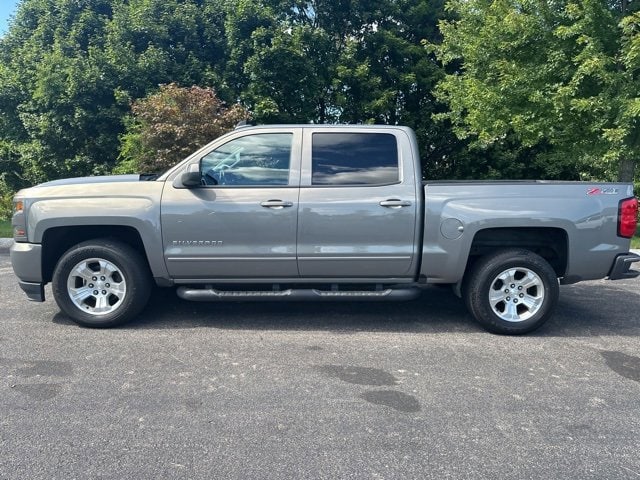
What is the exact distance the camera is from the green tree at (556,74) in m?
11.4

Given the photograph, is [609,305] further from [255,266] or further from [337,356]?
[255,266]

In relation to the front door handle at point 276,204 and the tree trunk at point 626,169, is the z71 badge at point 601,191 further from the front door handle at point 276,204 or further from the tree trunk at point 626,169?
the tree trunk at point 626,169

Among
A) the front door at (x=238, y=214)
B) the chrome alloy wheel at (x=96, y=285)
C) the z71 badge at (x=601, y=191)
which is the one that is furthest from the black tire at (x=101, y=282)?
the z71 badge at (x=601, y=191)

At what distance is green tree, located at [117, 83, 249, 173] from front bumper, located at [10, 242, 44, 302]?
700 centimetres

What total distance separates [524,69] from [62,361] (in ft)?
37.0

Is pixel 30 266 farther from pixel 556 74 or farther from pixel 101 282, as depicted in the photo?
pixel 556 74

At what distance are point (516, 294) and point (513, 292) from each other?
0.03m

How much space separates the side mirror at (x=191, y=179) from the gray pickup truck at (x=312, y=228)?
0.04ft

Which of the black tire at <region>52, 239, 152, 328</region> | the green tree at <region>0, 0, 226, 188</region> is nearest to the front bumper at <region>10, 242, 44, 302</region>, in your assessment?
the black tire at <region>52, 239, 152, 328</region>

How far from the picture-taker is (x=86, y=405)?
3.83 meters

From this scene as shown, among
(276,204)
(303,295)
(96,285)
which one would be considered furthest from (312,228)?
(96,285)

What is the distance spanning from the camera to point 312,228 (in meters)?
5.32

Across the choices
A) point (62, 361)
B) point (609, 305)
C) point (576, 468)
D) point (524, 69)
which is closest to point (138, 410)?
point (62, 361)

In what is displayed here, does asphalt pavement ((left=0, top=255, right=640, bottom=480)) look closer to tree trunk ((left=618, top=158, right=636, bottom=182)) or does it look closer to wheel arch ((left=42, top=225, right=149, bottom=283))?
wheel arch ((left=42, top=225, right=149, bottom=283))
